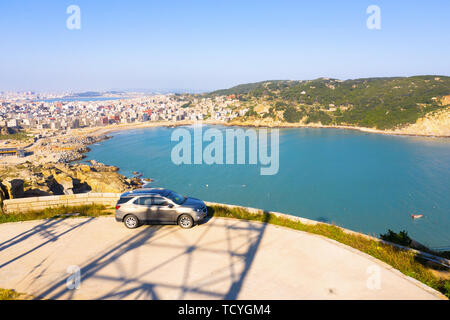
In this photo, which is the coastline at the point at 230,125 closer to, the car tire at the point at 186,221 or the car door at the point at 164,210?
the car tire at the point at 186,221

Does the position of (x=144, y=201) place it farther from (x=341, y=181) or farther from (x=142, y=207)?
(x=341, y=181)

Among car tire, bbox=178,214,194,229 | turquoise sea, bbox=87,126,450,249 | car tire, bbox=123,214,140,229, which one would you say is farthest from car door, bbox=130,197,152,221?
turquoise sea, bbox=87,126,450,249

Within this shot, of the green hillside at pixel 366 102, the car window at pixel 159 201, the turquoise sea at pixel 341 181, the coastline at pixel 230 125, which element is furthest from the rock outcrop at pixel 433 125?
the car window at pixel 159 201

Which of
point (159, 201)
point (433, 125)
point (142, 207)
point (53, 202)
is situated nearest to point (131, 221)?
point (142, 207)

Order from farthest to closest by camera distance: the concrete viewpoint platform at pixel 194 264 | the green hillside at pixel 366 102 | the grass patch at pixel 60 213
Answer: the green hillside at pixel 366 102, the grass patch at pixel 60 213, the concrete viewpoint platform at pixel 194 264

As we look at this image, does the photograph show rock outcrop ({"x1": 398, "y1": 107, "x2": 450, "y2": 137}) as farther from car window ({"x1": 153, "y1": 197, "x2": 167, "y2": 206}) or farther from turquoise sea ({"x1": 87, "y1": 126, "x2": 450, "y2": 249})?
car window ({"x1": 153, "y1": 197, "x2": 167, "y2": 206})

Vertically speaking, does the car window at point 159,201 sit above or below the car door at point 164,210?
above
